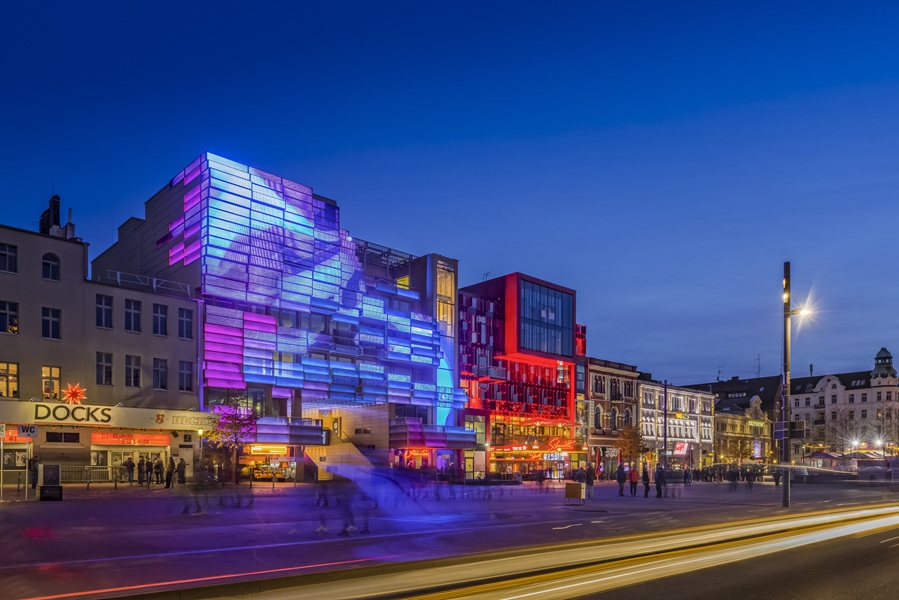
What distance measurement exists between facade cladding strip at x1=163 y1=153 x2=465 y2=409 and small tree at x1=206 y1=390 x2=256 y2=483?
11.7 feet

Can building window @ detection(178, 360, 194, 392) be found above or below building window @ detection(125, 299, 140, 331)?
below

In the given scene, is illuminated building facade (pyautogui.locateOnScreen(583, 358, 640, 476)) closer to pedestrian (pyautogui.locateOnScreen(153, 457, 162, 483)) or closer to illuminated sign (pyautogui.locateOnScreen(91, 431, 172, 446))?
illuminated sign (pyautogui.locateOnScreen(91, 431, 172, 446))

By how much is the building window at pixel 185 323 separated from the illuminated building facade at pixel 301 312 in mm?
1068

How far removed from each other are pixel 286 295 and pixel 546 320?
3575 cm

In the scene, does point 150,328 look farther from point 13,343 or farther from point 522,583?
point 522,583

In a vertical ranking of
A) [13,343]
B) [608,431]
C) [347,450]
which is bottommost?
[608,431]

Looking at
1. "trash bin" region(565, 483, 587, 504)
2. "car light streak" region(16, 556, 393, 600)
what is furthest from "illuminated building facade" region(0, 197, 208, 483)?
"car light streak" region(16, 556, 393, 600)

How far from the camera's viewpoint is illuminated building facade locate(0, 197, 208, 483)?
147 feet

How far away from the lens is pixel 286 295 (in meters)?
61.5

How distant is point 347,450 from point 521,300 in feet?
211

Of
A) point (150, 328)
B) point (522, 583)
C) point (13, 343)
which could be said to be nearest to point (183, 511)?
point (522, 583)

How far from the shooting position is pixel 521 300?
85.6 m

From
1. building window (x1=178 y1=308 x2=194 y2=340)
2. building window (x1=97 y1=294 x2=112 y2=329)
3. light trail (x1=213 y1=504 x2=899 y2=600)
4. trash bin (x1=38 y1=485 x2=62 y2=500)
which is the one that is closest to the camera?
light trail (x1=213 y1=504 x2=899 y2=600)

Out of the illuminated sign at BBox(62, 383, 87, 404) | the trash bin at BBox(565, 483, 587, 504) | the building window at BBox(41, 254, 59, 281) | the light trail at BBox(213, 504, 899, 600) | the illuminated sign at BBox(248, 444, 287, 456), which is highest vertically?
the building window at BBox(41, 254, 59, 281)
